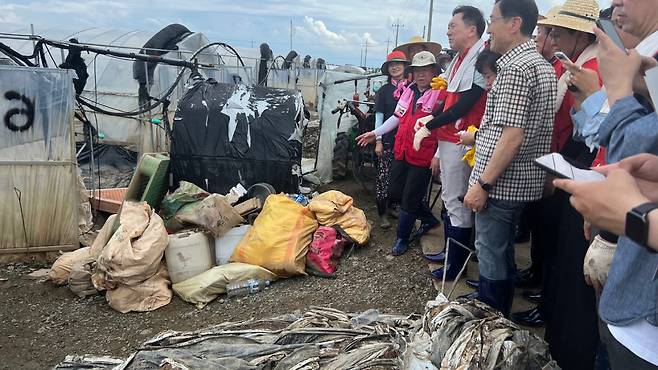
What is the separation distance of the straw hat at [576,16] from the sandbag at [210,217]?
10.4ft

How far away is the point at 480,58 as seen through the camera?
2.96 meters

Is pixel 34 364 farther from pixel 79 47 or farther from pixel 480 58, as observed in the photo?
pixel 79 47

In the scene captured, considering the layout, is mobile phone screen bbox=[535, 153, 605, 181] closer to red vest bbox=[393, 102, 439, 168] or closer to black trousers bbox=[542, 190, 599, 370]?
black trousers bbox=[542, 190, 599, 370]

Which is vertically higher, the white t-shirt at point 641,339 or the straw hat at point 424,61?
the straw hat at point 424,61

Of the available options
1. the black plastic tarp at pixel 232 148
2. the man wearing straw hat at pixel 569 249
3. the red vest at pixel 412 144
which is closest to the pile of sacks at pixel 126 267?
the black plastic tarp at pixel 232 148

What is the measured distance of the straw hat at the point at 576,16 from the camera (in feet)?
8.58

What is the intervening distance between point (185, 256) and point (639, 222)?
3.99 meters

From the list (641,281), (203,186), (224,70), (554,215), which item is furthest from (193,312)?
(224,70)

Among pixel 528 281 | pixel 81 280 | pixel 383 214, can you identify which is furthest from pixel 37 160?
pixel 528 281

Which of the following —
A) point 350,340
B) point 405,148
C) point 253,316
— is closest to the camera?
point 350,340

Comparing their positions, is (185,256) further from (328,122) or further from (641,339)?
(641,339)

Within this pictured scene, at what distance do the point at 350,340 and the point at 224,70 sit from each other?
10215mm

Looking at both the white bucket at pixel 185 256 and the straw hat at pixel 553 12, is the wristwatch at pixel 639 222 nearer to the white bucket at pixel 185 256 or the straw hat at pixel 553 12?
the straw hat at pixel 553 12

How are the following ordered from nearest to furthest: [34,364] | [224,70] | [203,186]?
1. [34,364]
2. [203,186]
3. [224,70]
